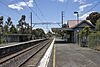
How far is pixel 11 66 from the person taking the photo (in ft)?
51.3

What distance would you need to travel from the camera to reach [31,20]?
84750mm

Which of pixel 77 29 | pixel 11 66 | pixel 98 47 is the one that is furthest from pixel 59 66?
pixel 77 29

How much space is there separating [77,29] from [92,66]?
53303mm

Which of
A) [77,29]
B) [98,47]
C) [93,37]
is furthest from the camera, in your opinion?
[77,29]

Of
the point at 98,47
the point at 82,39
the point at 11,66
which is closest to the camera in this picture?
the point at 11,66

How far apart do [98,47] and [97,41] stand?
128cm

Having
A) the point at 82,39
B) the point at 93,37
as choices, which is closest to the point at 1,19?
the point at 82,39

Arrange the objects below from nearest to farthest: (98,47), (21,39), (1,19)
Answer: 1. (98,47)
2. (21,39)
3. (1,19)

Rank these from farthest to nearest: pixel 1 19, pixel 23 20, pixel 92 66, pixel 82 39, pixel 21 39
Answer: pixel 23 20
pixel 1 19
pixel 21 39
pixel 82 39
pixel 92 66

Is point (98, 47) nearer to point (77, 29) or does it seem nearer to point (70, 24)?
point (77, 29)

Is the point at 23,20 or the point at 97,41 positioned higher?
the point at 23,20

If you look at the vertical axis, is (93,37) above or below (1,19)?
below

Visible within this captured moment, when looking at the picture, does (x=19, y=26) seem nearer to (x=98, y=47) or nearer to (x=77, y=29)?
(x=77, y=29)

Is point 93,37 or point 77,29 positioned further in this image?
point 77,29
